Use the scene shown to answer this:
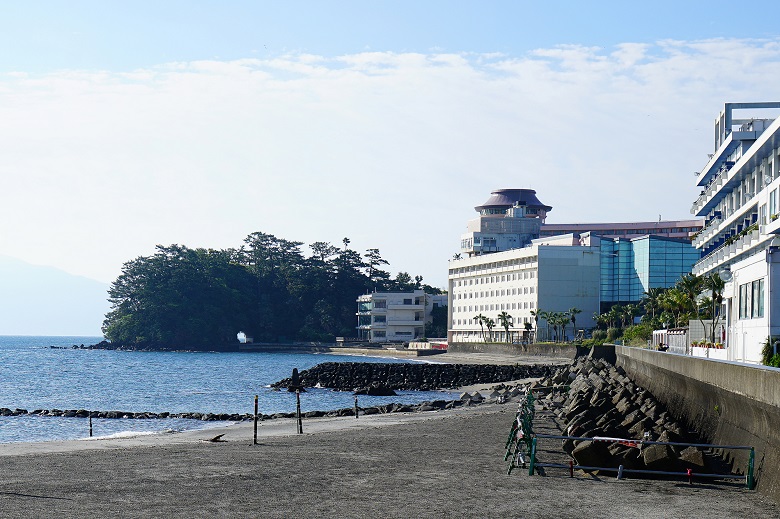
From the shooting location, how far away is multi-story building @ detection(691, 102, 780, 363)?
38.0 metres

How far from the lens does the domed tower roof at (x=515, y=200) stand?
639 ft

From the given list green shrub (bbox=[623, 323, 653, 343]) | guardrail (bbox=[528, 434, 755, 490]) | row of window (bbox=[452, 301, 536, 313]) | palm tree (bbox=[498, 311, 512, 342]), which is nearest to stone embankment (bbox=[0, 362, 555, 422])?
green shrub (bbox=[623, 323, 653, 343])

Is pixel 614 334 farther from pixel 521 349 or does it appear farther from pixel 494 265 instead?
pixel 494 265

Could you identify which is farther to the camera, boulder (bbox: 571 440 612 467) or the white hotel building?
the white hotel building

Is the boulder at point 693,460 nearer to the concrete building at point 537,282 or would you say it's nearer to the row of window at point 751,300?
the row of window at point 751,300

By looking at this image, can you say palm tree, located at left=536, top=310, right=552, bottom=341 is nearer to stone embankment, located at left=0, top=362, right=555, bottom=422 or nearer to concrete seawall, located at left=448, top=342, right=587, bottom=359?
concrete seawall, located at left=448, top=342, right=587, bottom=359

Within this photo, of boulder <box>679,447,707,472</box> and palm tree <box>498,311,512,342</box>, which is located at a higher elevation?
palm tree <box>498,311,512,342</box>

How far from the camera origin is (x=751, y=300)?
4100 centimetres

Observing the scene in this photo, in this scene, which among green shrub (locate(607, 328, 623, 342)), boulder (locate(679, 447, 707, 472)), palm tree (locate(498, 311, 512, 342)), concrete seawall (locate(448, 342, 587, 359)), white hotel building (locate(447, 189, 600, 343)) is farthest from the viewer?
palm tree (locate(498, 311, 512, 342))

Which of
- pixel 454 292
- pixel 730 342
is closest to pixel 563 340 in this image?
pixel 454 292

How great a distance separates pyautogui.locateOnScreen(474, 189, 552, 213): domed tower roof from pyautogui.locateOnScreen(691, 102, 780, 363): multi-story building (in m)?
102

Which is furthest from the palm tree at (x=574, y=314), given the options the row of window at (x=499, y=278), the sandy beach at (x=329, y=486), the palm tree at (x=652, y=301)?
the sandy beach at (x=329, y=486)

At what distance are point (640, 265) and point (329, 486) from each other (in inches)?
Result: 4745

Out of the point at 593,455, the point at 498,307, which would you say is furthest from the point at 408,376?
the point at 593,455
